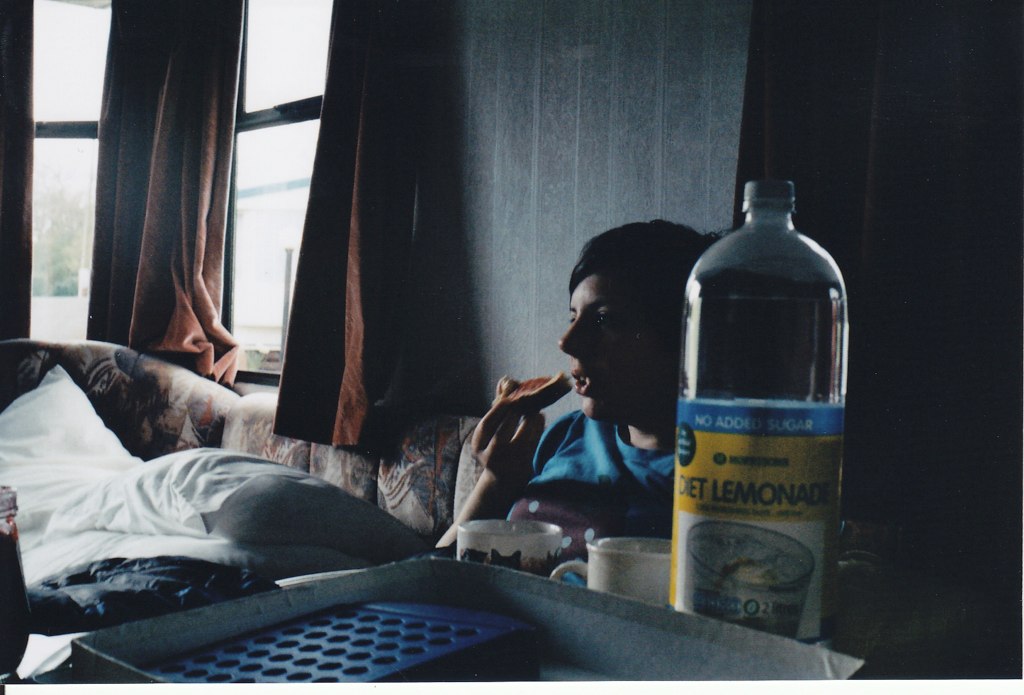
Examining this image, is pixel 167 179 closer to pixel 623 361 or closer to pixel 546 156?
pixel 546 156

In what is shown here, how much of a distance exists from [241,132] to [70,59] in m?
0.67

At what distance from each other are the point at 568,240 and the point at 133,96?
191 cm

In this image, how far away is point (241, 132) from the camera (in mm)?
2650

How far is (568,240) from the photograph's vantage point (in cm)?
146

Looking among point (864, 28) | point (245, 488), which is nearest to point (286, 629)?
point (864, 28)

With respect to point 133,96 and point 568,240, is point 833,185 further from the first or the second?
point 133,96

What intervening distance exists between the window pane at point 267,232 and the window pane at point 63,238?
21.3 inches

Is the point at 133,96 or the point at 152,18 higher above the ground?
the point at 152,18

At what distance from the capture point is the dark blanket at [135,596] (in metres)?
0.64

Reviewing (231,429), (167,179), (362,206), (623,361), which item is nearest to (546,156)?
(362,206)

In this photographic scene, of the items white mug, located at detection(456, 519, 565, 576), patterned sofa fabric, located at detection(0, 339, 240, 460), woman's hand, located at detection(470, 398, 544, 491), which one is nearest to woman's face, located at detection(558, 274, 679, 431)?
woman's hand, located at detection(470, 398, 544, 491)

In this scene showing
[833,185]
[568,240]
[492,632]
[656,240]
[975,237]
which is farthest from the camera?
[568,240]

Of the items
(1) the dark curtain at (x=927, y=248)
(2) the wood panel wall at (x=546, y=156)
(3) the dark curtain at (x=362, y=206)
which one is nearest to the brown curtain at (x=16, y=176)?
(3) the dark curtain at (x=362, y=206)

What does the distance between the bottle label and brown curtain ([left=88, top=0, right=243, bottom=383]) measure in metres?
2.25
